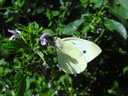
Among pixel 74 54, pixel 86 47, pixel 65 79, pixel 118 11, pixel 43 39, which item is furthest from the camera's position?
pixel 118 11

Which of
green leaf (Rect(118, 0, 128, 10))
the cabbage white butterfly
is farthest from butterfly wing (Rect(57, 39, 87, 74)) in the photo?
green leaf (Rect(118, 0, 128, 10))

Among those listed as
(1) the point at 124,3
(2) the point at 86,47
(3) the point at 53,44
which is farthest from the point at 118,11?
(3) the point at 53,44

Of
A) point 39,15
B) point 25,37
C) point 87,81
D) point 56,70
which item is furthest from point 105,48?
point 25,37

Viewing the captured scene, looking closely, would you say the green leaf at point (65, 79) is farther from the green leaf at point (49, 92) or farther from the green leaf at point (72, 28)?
the green leaf at point (72, 28)

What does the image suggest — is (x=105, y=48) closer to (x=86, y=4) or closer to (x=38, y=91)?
(x=86, y=4)

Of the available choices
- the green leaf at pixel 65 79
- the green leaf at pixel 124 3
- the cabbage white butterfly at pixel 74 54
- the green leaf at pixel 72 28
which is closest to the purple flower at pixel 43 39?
the cabbage white butterfly at pixel 74 54

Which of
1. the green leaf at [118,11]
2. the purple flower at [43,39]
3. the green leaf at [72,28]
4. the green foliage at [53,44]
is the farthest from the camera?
the green leaf at [118,11]

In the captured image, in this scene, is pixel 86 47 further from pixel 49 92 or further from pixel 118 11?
pixel 118 11
